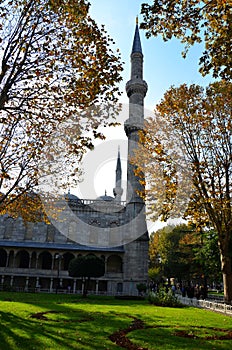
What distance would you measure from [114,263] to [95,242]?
3.72 m

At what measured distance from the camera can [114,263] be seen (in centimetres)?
3916

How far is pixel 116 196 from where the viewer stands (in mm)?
56594

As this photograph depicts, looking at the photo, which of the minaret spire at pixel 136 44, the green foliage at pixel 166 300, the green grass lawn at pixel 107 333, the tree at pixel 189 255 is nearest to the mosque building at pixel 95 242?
the minaret spire at pixel 136 44

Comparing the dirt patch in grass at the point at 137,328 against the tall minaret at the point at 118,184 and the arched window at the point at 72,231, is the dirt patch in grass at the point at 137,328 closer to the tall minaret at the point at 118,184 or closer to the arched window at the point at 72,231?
the arched window at the point at 72,231

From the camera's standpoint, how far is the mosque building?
35375mm

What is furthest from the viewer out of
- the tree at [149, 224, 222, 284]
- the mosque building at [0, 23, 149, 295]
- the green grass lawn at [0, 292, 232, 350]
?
the mosque building at [0, 23, 149, 295]

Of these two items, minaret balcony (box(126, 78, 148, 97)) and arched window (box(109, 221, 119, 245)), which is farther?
arched window (box(109, 221, 119, 245))

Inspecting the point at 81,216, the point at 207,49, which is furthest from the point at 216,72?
the point at 81,216

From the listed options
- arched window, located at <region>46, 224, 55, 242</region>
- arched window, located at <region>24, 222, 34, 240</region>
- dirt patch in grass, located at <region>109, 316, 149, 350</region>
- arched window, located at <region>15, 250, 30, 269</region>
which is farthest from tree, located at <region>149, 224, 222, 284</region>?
arched window, located at <region>15, 250, 30, 269</region>

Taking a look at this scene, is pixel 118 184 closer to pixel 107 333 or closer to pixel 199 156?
pixel 199 156

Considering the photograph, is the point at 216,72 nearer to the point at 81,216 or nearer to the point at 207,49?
the point at 207,49

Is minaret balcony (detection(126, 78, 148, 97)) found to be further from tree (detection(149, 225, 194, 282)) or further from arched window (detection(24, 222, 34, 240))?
arched window (detection(24, 222, 34, 240))

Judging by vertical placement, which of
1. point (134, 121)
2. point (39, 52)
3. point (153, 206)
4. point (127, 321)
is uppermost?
point (134, 121)

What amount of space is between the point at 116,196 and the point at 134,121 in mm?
21425
